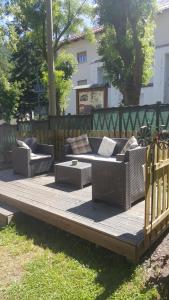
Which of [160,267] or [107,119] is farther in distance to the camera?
[107,119]

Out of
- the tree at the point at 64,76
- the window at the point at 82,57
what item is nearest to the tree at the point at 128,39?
the tree at the point at 64,76

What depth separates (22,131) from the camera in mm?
8227

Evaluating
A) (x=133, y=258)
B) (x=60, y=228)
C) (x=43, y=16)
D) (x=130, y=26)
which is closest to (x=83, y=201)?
(x=60, y=228)

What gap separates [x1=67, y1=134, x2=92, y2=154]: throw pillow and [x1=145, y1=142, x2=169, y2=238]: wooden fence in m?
2.82

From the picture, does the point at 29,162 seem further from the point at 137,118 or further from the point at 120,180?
the point at 120,180

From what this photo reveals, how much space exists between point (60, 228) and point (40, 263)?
2.07 feet

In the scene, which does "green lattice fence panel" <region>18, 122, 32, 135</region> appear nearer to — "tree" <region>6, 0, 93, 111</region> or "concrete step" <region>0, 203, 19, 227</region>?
"concrete step" <region>0, 203, 19, 227</region>

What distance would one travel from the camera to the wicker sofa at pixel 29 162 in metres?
5.52

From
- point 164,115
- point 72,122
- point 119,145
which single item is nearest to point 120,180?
point 119,145

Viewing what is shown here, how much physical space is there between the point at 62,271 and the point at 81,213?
2.80ft

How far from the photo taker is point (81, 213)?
3541 millimetres

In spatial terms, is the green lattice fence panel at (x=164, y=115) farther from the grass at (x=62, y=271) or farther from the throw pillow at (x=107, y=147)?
the grass at (x=62, y=271)

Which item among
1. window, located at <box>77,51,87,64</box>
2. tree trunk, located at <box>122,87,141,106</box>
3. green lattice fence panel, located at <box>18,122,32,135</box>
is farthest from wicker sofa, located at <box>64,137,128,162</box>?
window, located at <box>77,51,87,64</box>

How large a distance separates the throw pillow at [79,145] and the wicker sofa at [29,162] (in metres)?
0.51
